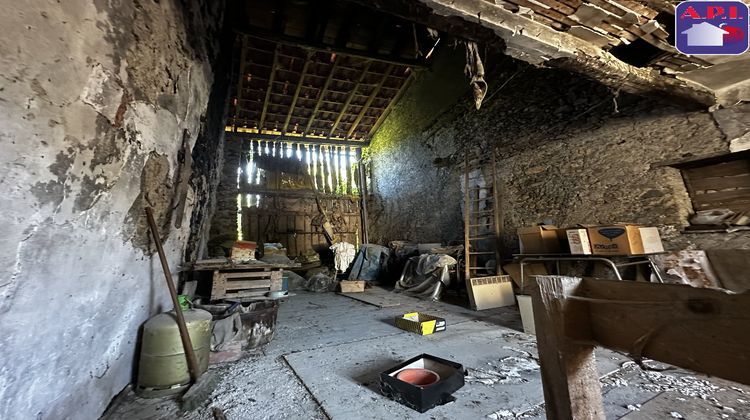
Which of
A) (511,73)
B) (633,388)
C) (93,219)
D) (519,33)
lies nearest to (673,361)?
(633,388)

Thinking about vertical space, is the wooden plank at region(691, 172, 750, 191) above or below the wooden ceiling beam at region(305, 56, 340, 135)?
below

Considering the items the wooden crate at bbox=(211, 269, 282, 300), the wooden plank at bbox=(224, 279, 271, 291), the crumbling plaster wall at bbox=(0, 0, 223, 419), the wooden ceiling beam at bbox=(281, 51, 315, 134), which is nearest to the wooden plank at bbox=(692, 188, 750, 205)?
the wooden crate at bbox=(211, 269, 282, 300)

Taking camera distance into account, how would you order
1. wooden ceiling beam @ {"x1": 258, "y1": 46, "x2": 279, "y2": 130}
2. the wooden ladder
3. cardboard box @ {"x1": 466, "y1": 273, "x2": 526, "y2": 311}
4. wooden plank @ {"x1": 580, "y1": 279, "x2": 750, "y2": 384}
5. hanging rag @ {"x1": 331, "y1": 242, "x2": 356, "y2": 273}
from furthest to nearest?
hanging rag @ {"x1": 331, "y1": 242, "x2": 356, "y2": 273}
wooden ceiling beam @ {"x1": 258, "y1": 46, "x2": 279, "y2": 130}
the wooden ladder
cardboard box @ {"x1": 466, "y1": 273, "x2": 526, "y2": 311}
wooden plank @ {"x1": 580, "y1": 279, "x2": 750, "y2": 384}

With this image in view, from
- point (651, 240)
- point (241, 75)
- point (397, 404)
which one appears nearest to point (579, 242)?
point (651, 240)

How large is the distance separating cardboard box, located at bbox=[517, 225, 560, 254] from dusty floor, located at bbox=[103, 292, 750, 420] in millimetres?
1148

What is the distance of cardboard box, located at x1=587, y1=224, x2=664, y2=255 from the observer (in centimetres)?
282

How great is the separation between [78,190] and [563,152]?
5149 millimetres

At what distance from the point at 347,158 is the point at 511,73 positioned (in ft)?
20.6

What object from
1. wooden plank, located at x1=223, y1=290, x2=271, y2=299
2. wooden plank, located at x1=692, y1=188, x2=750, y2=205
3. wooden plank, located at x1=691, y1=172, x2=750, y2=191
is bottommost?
wooden plank, located at x1=223, y1=290, x2=271, y2=299

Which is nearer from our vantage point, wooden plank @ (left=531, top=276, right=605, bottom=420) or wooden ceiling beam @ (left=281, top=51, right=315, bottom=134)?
wooden plank @ (left=531, top=276, right=605, bottom=420)

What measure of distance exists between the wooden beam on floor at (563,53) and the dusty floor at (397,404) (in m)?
2.31

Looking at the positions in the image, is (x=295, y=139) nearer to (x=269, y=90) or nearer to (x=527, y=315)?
(x=269, y=90)

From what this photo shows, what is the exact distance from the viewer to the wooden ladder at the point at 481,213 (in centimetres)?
493

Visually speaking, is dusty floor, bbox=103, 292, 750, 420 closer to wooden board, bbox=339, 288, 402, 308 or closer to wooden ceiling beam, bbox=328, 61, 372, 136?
wooden board, bbox=339, 288, 402, 308
